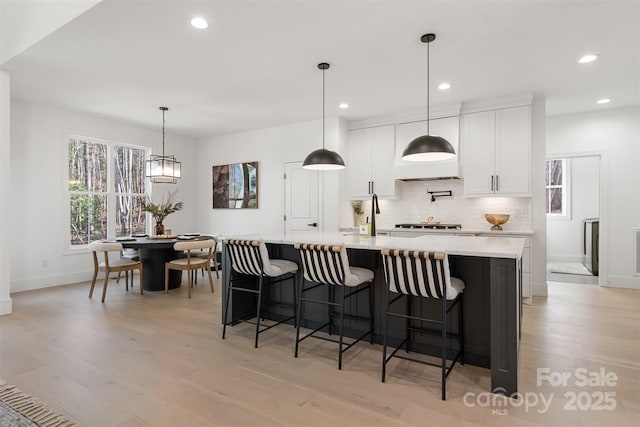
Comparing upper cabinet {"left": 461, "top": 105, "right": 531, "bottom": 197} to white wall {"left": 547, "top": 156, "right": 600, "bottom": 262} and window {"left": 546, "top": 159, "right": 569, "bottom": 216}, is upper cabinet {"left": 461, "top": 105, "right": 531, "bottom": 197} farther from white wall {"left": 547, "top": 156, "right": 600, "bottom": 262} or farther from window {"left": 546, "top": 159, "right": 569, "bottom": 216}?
window {"left": 546, "top": 159, "right": 569, "bottom": 216}

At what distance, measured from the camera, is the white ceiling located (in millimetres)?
2830

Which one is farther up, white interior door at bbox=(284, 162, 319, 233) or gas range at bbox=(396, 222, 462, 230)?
white interior door at bbox=(284, 162, 319, 233)

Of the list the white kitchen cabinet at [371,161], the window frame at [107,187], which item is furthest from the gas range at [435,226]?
the window frame at [107,187]

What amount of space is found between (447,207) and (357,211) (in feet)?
4.93

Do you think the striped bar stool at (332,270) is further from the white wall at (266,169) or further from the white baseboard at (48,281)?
the white baseboard at (48,281)

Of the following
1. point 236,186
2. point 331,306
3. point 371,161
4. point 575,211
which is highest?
point 371,161

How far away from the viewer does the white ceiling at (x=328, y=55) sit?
111 inches

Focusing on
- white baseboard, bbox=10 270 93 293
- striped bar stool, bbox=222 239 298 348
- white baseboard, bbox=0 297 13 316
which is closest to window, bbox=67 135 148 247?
white baseboard, bbox=10 270 93 293

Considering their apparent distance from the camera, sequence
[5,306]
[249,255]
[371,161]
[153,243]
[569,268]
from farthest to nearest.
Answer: [569,268] → [371,161] → [153,243] → [5,306] → [249,255]

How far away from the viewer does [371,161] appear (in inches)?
233

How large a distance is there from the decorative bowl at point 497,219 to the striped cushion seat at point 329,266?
3024 mm

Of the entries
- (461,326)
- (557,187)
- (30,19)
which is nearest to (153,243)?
(30,19)

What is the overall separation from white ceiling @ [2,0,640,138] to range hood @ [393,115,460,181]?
0.31 metres

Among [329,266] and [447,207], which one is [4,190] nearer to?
[329,266]
